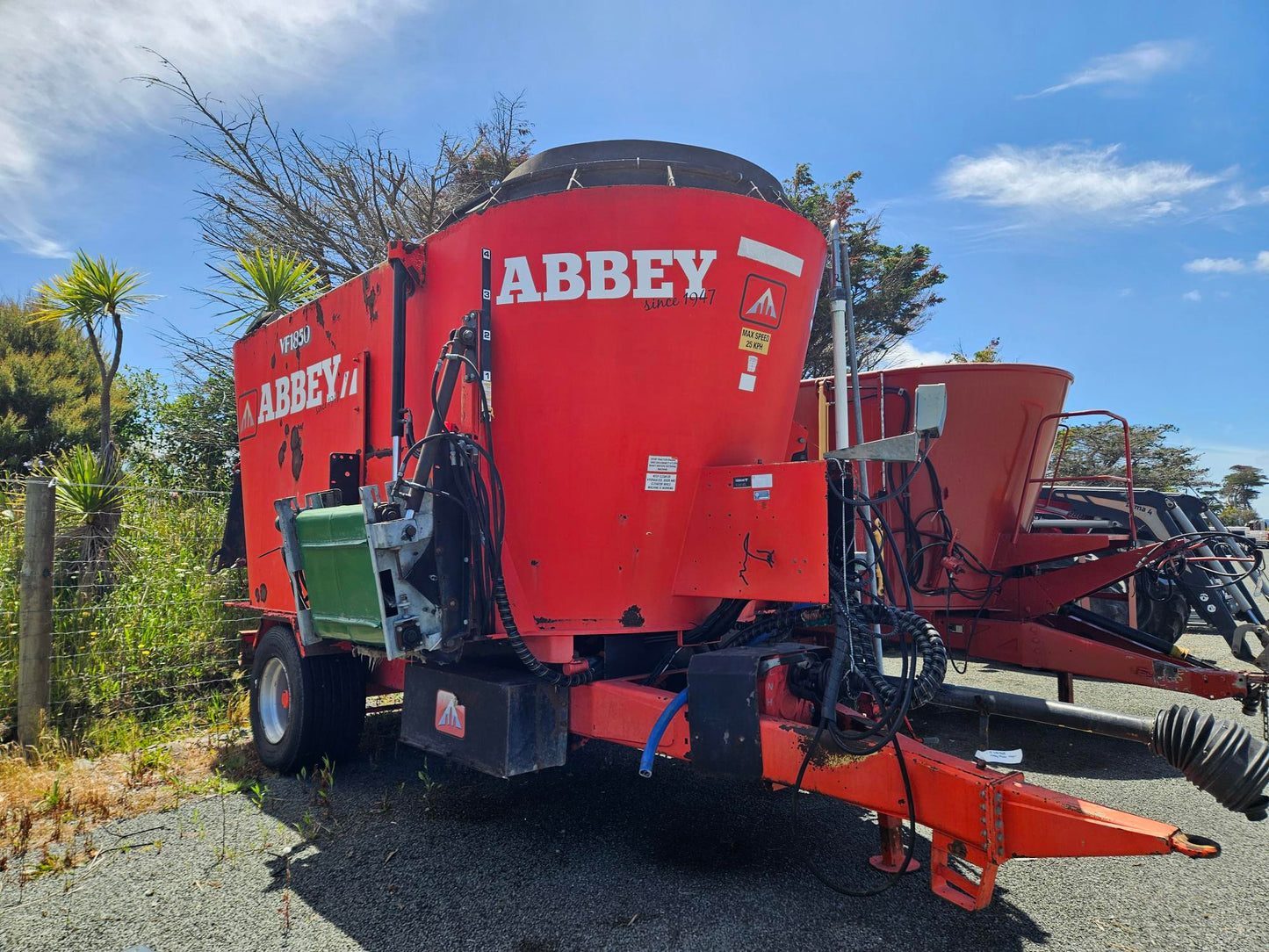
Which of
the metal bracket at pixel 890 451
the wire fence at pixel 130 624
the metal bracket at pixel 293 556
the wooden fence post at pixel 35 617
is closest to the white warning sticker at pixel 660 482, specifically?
the metal bracket at pixel 890 451

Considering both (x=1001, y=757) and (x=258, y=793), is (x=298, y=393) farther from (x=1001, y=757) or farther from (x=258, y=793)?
(x=1001, y=757)

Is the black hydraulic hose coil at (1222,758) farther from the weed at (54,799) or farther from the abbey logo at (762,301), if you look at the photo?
the weed at (54,799)

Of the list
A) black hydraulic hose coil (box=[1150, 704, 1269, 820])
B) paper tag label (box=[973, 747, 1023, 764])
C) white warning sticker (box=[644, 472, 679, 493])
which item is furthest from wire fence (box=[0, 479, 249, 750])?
black hydraulic hose coil (box=[1150, 704, 1269, 820])

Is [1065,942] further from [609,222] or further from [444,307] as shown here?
[444,307]

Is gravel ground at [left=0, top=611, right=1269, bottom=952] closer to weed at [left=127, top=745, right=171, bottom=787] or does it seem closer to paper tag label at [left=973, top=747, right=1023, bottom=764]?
weed at [left=127, top=745, right=171, bottom=787]

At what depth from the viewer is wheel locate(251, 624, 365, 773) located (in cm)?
464

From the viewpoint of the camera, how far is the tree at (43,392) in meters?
16.7

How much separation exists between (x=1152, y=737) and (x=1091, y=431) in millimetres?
29519

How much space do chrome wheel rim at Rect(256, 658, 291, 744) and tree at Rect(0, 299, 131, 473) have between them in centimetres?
1367

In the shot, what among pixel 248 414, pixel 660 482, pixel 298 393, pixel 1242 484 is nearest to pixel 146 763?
pixel 248 414

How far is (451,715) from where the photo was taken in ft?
12.1

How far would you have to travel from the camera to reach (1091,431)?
92.6 ft

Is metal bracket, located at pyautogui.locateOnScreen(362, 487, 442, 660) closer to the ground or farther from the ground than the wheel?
farther from the ground

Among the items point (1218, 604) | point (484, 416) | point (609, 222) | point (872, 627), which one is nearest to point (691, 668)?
point (872, 627)
